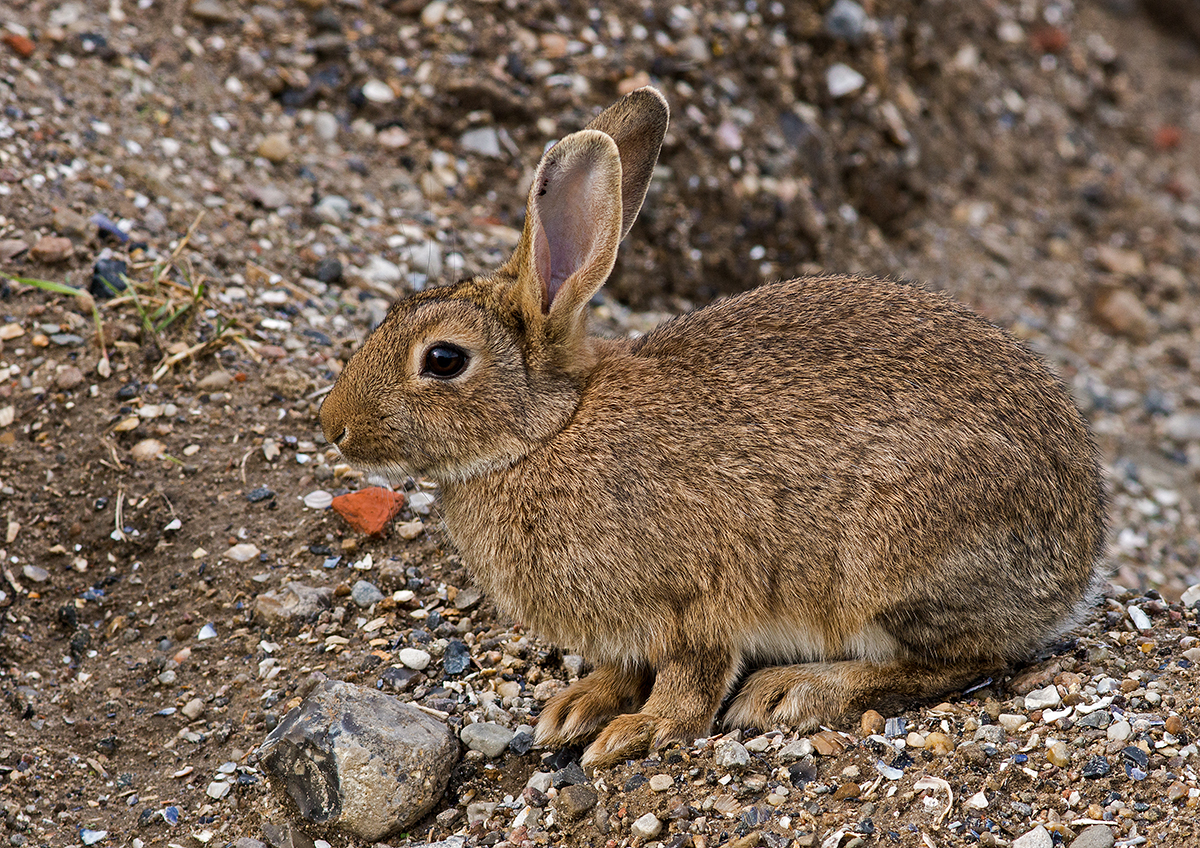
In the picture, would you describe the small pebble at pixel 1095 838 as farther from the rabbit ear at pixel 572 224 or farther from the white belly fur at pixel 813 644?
the rabbit ear at pixel 572 224

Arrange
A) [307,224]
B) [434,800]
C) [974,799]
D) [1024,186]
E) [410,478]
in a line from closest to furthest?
[974,799], [434,800], [410,478], [307,224], [1024,186]

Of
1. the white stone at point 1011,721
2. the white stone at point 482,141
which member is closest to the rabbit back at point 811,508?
the white stone at point 1011,721

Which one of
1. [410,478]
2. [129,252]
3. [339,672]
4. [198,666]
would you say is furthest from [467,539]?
[129,252]

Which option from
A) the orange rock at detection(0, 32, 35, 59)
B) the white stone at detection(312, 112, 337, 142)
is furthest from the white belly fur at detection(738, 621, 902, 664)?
the orange rock at detection(0, 32, 35, 59)

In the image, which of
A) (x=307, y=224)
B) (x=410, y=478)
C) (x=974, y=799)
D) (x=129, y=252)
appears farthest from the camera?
(x=307, y=224)

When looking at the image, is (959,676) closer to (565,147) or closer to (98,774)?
(565,147)

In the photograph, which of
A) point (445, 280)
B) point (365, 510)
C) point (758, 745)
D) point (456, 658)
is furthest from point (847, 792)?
point (445, 280)
